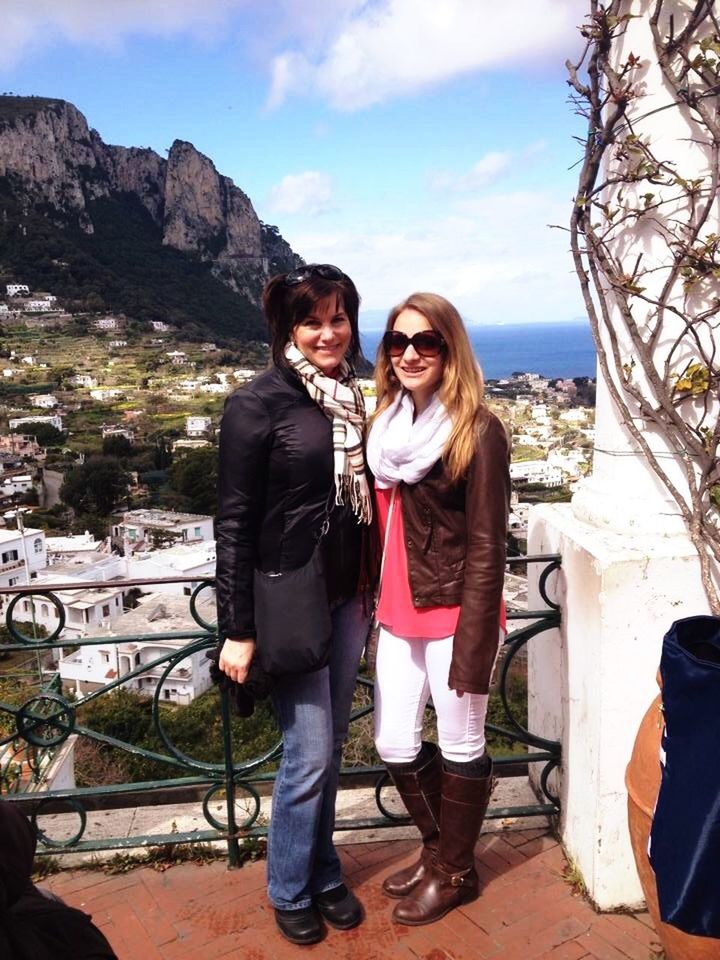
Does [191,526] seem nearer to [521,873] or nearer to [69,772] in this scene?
[69,772]

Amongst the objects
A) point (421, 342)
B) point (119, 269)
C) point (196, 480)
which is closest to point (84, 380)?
point (196, 480)

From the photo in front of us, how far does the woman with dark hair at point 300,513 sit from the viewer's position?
6.17ft

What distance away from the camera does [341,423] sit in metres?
1.95

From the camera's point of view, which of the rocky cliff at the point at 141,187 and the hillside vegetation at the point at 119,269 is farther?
the rocky cliff at the point at 141,187

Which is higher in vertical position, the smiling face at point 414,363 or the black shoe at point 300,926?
the smiling face at point 414,363

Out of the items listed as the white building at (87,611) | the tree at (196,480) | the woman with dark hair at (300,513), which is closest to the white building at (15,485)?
the tree at (196,480)

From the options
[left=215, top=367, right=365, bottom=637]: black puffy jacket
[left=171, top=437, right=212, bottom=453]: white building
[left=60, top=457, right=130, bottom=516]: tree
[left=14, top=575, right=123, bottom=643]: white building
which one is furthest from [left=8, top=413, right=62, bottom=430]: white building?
[left=215, top=367, right=365, bottom=637]: black puffy jacket

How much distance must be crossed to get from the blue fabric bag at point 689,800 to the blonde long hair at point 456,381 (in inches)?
27.0

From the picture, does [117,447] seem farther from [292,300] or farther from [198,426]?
[292,300]

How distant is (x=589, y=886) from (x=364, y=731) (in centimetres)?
1305

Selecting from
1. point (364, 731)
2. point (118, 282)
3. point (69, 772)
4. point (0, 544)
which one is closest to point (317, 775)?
point (69, 772)

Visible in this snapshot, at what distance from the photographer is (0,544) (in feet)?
109

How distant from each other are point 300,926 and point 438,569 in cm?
111

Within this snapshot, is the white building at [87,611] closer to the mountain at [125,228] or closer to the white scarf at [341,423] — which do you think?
the white scarf at [341,423]
